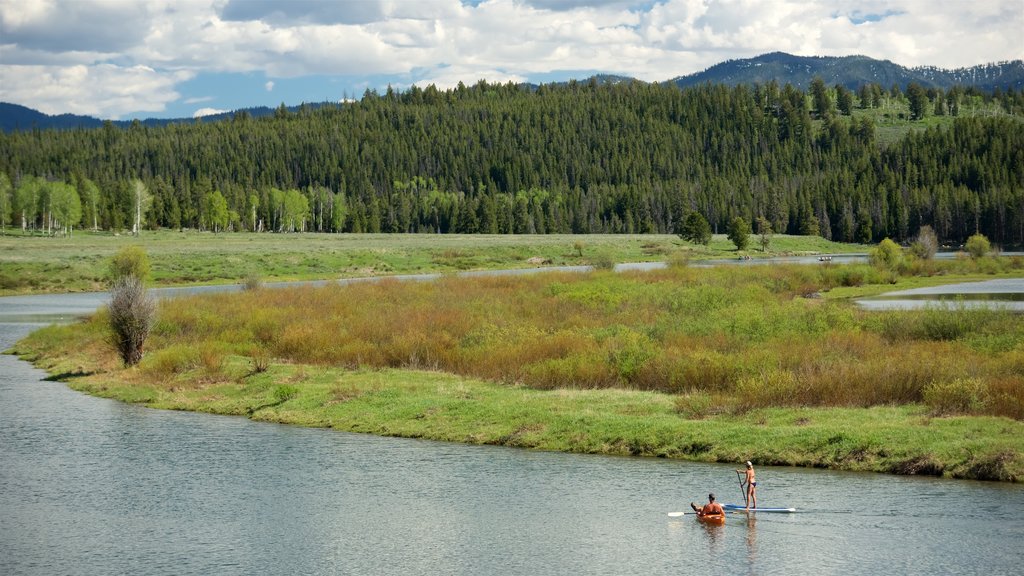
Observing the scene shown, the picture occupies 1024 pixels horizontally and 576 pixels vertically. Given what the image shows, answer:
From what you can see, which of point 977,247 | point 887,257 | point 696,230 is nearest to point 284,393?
point 887,257

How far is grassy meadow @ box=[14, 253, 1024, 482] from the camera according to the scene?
34.6 meters

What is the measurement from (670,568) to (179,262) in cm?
12173

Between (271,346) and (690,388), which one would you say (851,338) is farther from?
(271,346)

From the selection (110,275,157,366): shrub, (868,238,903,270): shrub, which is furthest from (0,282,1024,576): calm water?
(868,238,903,270): shrub

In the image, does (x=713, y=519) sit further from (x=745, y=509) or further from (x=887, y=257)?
(x=887, y=257)

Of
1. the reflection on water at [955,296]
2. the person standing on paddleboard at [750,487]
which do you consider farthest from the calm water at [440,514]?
the reflection on water at [955,296]

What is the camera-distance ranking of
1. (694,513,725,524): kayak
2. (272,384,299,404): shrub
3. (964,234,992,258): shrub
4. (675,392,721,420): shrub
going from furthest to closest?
(964,234,992,258): shrub → (272,384,299,404): shrub → (675,392,721,420): shrub → (694,513,725,524): kayak

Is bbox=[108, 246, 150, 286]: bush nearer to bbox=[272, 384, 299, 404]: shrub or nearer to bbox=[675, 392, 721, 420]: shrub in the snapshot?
bbox=[272, 384, 299, 404]: shrub

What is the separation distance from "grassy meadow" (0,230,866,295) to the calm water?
8180 cm

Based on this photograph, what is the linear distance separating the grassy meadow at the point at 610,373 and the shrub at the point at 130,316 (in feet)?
5.05

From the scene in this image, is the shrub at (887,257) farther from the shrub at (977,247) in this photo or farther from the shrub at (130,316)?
the shrub at (130,316)

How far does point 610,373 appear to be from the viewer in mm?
45625

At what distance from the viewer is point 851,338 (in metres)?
47.3

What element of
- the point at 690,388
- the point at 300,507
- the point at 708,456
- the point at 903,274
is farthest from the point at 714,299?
the point at 903,274
